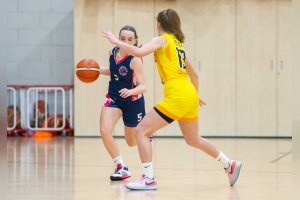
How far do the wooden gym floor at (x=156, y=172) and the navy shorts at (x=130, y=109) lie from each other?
54 centimetres

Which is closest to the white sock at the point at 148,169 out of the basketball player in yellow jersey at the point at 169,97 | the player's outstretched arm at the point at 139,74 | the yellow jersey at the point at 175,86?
the basketball player in yellow jersey at the point at 169,97

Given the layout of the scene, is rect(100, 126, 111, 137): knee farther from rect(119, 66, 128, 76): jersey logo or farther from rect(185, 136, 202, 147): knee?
rect(185, 136, 202, 147): knee

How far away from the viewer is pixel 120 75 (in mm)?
5262

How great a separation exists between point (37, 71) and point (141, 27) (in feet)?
7.99

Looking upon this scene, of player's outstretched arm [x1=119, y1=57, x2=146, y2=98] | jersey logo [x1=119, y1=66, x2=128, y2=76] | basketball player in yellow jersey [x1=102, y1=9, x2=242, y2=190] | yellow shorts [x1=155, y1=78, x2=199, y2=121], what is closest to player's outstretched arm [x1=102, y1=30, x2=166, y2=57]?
basketball player in yellow jersey [x1=102, y1=9, x2=242, y2=190]

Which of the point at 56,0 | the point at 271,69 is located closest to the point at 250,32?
the point at 271,69

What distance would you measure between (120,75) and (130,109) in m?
0.33

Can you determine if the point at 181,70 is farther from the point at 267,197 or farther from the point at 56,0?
the point at 56,0

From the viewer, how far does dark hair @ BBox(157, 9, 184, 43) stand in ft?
14.5

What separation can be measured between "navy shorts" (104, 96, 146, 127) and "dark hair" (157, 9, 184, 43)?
40.0 inches

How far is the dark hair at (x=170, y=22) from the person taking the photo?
441 cm

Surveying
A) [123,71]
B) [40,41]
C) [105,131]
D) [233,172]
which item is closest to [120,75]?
[123,71]

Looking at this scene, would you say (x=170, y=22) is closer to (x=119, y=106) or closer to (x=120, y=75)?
(x=120, y=75)

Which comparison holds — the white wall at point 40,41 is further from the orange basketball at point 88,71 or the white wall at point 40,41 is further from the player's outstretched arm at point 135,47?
the player's outstretched arm at point 135,47
